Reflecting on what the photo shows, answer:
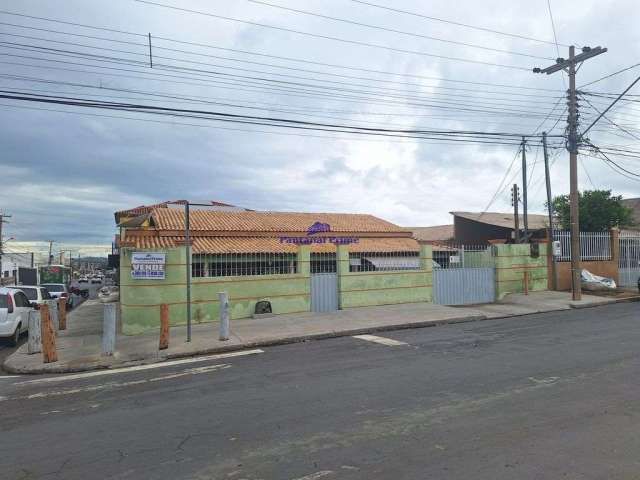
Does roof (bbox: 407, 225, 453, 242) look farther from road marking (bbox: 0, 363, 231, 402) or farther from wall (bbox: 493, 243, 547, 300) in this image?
road marking (bbox: 0, 363, 231, 402)

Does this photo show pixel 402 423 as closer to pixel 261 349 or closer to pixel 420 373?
pixel 420 373

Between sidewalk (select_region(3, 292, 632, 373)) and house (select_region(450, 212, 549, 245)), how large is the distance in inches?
883

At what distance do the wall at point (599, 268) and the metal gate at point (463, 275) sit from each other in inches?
160

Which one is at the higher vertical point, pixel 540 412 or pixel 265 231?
pixel 265 231

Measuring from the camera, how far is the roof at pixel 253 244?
19070mm

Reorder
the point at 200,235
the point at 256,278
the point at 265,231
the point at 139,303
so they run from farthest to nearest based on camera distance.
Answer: the point at 265,231 → the point at 200,235 → the point at 256,278 → the point at 139,303

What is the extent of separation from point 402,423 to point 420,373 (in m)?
2.39

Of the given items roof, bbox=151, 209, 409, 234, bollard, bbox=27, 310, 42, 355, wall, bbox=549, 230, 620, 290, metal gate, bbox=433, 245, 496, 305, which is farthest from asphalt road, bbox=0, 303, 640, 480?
roof, bbox=151, 209, 409, 234

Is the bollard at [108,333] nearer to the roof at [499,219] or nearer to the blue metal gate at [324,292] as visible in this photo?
the blue metal gate at [324,292]

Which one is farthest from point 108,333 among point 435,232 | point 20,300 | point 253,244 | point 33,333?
point 435,232

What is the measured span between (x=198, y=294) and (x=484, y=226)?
32945 mm

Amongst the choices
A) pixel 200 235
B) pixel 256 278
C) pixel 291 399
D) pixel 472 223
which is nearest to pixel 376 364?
pixel 291 399

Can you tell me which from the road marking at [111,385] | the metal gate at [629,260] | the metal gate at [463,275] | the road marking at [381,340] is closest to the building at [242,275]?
the metal gate at [463,275]

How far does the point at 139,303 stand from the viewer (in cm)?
1270
